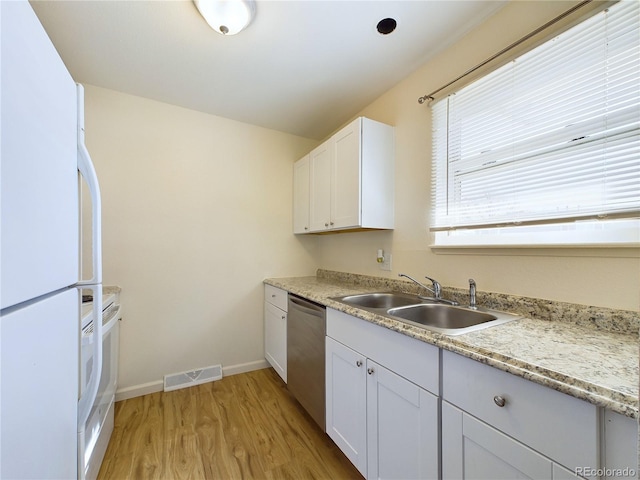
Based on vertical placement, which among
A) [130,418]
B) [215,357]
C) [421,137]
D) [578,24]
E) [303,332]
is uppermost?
[578,24]

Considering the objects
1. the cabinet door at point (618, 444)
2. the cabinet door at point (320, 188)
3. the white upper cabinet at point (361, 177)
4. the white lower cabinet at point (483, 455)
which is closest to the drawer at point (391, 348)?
the white lower cabinet at point (483, 455)

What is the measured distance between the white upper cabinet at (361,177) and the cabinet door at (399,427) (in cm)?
104

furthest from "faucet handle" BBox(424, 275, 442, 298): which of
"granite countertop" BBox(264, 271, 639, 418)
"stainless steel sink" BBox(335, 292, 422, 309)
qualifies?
"granite countertop" BBox(264, 271, 639, 418)

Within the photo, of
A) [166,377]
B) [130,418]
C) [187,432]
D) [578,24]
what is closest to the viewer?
[578,24]

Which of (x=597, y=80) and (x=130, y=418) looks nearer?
(x=597, y=80)

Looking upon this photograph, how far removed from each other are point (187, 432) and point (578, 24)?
2990 mm

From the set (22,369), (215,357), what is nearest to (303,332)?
(215,357)

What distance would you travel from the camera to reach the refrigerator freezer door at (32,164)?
0.46m

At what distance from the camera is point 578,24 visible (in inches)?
43.4

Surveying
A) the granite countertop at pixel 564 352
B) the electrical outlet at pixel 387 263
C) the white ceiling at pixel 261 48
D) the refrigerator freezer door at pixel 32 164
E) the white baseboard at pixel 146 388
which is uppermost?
the white ceiling at pixel 261 48

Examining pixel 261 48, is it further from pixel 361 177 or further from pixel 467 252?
pixel 467 252

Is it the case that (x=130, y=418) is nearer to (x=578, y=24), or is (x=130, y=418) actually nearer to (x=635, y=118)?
(x=635, y=118)

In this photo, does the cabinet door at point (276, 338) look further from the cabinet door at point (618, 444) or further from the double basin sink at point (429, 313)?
the cabinet door at point (618, 444)

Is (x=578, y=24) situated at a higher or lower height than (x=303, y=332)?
higher
